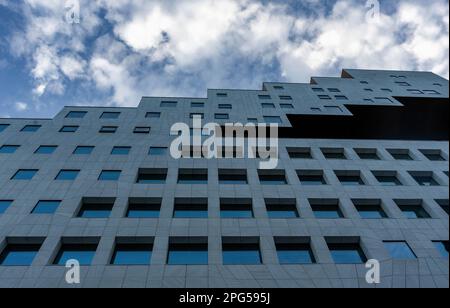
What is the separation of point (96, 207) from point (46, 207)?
2.93 metres

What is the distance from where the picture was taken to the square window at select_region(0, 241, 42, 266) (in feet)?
54.4

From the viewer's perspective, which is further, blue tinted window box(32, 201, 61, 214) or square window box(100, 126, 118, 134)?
square window box(100, 126, 118, 134)

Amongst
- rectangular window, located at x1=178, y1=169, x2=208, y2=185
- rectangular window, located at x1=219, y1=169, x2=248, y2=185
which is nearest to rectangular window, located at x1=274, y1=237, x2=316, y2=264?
rectangular window, located at x1=219, y1=169, x2=248, y2=185

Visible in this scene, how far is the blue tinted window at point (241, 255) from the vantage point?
17344 mm

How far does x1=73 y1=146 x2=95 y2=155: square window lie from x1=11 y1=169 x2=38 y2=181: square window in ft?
11.4

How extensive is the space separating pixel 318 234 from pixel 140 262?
33.7ft

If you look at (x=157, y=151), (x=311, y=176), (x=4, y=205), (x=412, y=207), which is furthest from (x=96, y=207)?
(x=412, y=207)

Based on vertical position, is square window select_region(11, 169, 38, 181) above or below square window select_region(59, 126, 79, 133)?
below

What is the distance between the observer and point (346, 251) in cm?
1817

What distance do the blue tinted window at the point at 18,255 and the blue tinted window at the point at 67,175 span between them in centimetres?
582

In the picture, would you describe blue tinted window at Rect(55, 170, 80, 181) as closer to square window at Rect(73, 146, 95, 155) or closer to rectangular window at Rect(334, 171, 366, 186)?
square window at Rect(73, 146, 95, 155)

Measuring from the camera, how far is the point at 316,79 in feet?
149

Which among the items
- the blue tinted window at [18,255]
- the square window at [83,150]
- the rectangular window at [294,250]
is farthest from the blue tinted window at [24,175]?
the rectangular window at [294,250]

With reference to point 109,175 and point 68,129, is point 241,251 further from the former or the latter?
point 68,129
